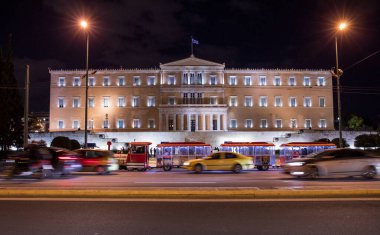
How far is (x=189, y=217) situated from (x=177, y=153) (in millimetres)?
21816

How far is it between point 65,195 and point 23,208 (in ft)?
6.38

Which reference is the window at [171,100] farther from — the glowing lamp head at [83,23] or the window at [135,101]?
the glowing lamp head at [83,23]

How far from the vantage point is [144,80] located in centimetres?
8269

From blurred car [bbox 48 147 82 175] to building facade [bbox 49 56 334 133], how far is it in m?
57.3

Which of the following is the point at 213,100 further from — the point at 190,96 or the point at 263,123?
the point at 263,123

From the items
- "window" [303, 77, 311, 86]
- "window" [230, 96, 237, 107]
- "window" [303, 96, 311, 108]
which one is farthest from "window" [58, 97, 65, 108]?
"window" [303, 77, 311, 86]

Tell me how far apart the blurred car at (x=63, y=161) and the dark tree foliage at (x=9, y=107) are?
2151cm

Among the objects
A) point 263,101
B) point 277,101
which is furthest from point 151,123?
point 277,101

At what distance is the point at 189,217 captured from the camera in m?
9.01

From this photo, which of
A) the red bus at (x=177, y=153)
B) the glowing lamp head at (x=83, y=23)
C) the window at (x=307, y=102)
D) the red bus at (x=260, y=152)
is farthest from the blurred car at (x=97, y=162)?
the window at (x=307, y=102)

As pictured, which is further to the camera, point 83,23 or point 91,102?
point 91,102

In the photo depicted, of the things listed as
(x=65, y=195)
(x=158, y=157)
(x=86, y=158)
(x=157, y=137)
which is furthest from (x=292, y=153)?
(x=157, y=137)

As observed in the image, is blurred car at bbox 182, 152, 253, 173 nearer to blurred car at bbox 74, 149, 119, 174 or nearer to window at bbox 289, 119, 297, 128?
blurred car at bbox 74, 149, 119, 174

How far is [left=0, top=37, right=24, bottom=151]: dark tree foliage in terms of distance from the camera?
41.0 meters
